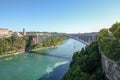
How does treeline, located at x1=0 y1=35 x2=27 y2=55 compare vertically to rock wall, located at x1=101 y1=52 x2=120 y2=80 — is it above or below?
below

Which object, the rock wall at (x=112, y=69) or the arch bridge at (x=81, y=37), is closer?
the rock wall at (x=112, y=69)

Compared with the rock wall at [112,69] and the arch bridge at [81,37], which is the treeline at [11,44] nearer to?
the arch bridge at [81,37]

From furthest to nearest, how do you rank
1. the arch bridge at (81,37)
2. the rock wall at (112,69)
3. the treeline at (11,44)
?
the treeline at (11,44) < the arch bridge at (81,37) < the rock wall at (112,69)

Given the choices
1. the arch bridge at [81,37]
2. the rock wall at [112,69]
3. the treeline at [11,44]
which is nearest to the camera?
the rock wall at [112,69]

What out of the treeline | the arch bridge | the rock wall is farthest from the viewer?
the treeline

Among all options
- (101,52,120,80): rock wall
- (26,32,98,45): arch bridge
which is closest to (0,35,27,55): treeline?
(26,32,98,45): arch bridge

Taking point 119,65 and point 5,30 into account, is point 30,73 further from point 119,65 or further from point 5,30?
point 5,30

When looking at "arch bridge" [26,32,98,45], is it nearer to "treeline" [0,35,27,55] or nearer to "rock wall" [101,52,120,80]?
"treeline" [0,35,27,55]

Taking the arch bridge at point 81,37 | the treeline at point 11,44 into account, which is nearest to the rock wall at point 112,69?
the arch bridge at point 81,37
